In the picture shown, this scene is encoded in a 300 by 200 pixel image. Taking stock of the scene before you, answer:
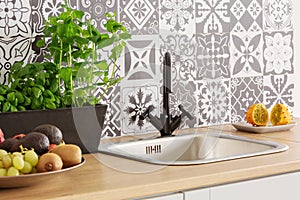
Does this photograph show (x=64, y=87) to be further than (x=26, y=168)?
Yes

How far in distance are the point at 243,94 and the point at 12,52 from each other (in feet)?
3.42

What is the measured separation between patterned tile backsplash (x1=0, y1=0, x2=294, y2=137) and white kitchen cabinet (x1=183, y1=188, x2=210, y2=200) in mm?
666

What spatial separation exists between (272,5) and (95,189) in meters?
1.54

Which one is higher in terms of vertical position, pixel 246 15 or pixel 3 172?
pixel 246 15

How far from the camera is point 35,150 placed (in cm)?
161

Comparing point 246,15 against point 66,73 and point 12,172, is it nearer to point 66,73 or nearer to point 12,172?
point 66,73

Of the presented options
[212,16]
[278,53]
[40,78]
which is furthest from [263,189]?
[278,53]

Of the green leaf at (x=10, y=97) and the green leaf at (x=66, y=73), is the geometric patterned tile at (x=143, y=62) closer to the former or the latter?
the green leaf at (x=66, y=73)

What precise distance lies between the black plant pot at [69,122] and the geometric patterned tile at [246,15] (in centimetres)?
89

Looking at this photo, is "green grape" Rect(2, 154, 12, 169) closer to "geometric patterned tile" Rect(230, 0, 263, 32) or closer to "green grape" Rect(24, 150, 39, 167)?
"green grape" Rect(24, 150, 39, 167)

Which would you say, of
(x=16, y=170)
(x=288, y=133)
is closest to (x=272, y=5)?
(x=288, y=133)

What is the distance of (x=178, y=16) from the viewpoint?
8.09 feet

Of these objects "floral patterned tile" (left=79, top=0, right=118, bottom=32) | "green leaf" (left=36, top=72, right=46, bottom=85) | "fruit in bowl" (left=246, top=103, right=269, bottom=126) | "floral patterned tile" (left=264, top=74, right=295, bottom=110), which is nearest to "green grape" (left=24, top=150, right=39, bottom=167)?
"green leaf" (left=36, top=72, right=46, bottom=85)

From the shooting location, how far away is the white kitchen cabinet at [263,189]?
170 cm
